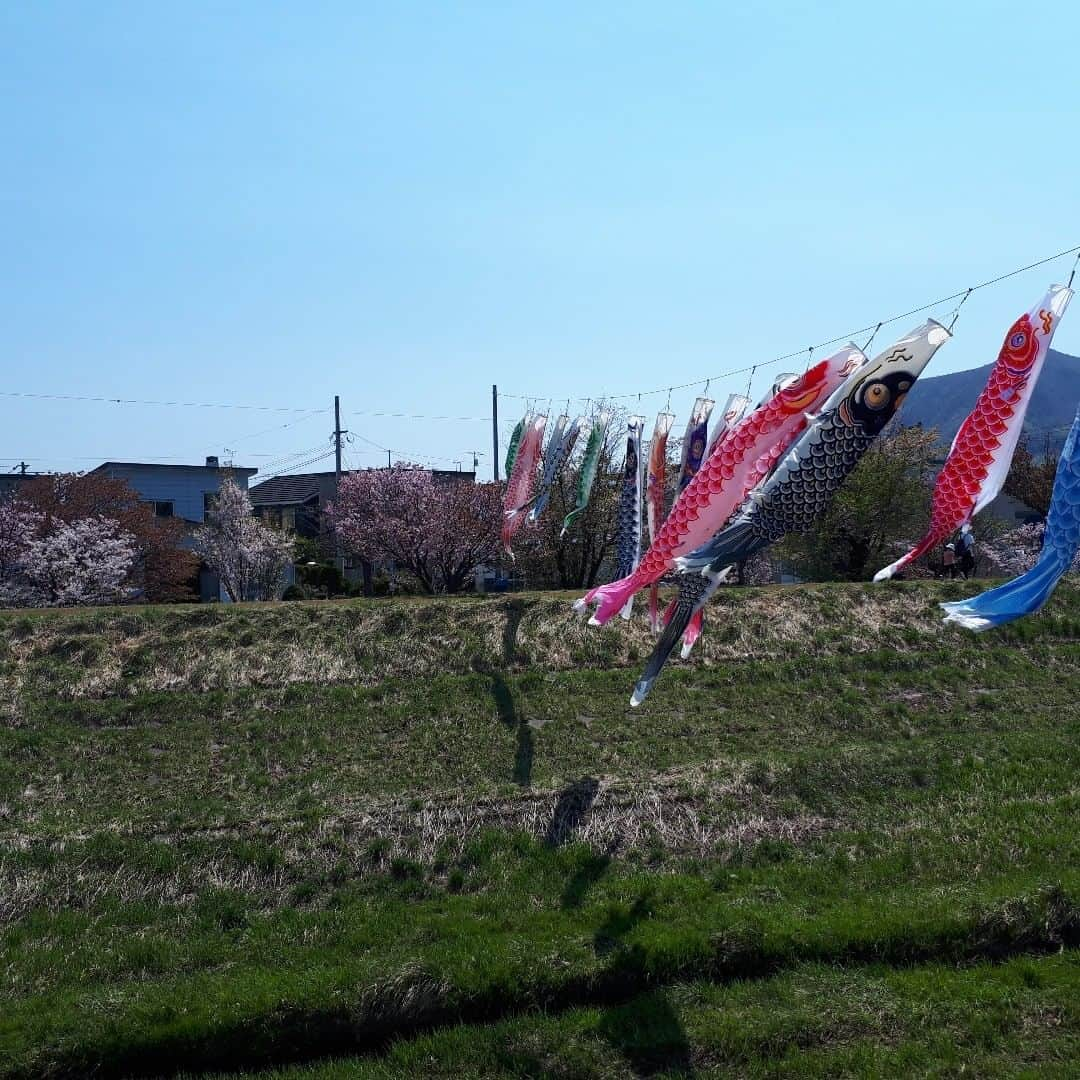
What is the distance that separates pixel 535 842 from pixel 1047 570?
5859mm

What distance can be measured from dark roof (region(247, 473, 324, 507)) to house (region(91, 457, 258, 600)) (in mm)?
2191

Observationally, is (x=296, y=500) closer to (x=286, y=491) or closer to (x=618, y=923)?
(x=286, y=491)

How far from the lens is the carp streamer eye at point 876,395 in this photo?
8.52 metres

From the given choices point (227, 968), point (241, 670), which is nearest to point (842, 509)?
point (241, 670)

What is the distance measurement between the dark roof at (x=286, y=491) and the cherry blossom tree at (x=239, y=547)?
9.78m

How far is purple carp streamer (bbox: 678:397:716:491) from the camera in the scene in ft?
43.9

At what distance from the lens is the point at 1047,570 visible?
7215 millimetres

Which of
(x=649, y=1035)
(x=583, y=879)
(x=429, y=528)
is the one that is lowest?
(x=649, y=1035)

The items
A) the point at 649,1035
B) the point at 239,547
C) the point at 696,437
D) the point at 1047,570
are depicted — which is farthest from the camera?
the point at 239,547

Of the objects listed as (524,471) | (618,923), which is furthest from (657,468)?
(618,923)

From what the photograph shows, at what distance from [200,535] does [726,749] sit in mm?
23676

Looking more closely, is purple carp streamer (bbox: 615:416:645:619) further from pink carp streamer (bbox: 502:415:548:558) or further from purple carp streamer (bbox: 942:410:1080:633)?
purple carp streamer (bbox: 942:410:1080:633)

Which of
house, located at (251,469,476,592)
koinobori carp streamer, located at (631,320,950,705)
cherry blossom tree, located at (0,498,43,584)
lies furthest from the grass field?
house, located at (251,469,476,592)

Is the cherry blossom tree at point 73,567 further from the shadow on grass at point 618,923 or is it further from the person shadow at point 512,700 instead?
→ the shadow on grass at point 618,923
